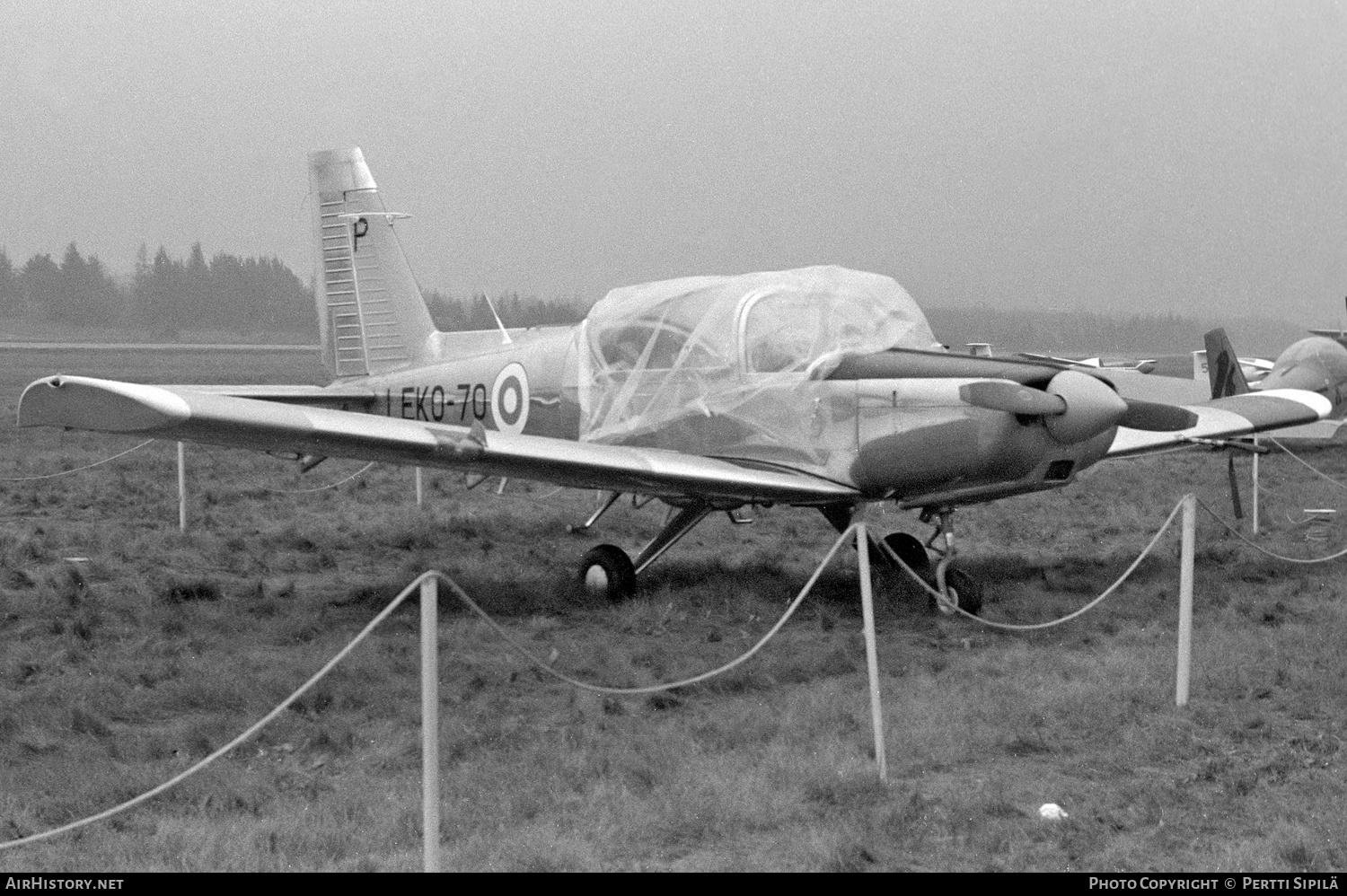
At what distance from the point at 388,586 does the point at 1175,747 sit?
5.33 m

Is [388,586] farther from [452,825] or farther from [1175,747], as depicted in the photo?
[1175,747]

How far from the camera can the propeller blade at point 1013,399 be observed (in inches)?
309

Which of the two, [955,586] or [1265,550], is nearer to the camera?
[955,586]

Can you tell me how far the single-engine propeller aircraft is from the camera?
24.5 ft

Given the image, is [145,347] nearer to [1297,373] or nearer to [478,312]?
[478,312]

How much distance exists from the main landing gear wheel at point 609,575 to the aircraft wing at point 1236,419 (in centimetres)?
362

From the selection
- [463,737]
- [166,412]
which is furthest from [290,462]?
[463,737]

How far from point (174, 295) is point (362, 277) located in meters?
51.1

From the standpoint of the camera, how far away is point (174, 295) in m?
59.5

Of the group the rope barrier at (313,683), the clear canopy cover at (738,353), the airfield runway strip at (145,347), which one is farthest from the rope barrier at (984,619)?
the airfield runway strip at (145,347)

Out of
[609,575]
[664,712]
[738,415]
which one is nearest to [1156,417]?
[738,415]

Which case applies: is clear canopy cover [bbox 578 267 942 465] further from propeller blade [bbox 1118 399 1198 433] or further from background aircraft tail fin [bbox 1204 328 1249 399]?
background aircraft tail fin [bbox 1204 328 1249 399]

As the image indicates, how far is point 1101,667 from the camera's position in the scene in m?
6.90

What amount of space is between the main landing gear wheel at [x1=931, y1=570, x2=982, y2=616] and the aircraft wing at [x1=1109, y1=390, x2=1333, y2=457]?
6.61 feet
